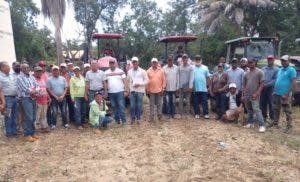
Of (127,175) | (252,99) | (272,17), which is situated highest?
(272,17)

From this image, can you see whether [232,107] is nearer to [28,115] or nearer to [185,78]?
[185,78]

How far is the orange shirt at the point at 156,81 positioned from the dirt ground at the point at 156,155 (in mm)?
940

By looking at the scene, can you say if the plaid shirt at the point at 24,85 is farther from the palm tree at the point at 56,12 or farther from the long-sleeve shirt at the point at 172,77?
the palm tree at the point at 56,12

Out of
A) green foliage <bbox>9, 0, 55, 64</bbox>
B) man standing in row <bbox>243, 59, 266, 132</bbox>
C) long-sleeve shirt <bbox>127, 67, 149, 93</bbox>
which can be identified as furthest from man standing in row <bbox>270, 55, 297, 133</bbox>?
green foliage <bbox>9, 0, 55, 64</bbox>

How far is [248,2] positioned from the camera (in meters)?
29.0

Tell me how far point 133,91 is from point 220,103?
238cm

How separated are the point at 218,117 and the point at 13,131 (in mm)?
5183

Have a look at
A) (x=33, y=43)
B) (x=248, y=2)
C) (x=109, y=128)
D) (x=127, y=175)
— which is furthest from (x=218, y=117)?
(x=33, y=43)

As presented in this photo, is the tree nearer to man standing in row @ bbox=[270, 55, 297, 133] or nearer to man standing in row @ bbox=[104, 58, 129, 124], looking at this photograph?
man standing in row @ bbox=[104, 58, 129, 124]

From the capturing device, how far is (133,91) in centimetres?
1025

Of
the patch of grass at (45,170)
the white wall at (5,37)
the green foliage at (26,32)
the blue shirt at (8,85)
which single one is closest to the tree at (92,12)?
the green foliage at (26,32)

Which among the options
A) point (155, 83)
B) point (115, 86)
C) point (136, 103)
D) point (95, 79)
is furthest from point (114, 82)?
point (155, 83)

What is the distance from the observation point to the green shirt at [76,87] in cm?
995

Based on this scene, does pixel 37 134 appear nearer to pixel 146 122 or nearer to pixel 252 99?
pixel 146 122
